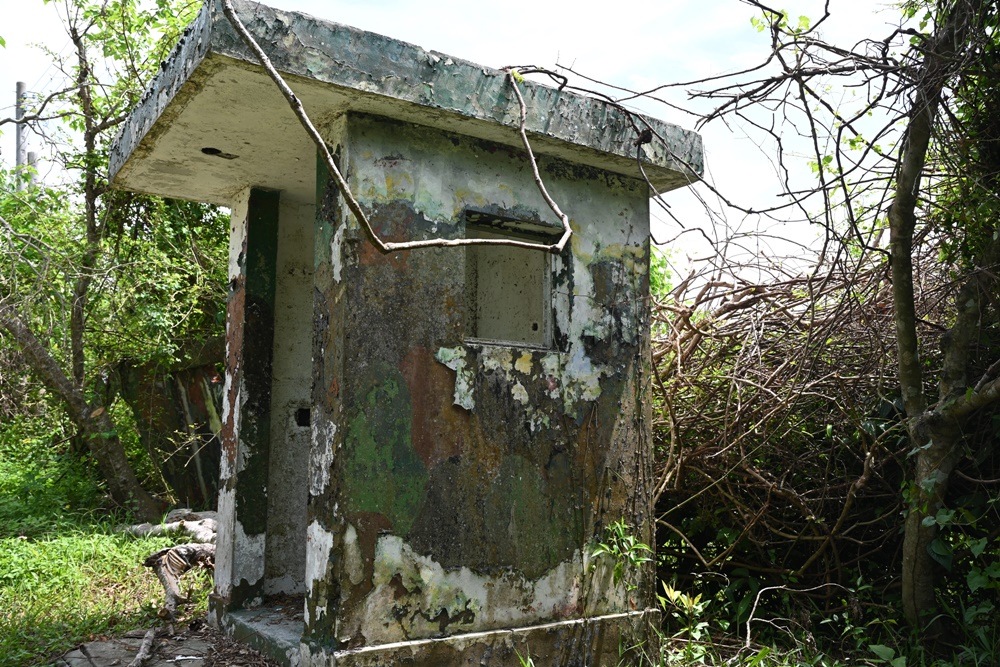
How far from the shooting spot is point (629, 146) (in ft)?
13.0

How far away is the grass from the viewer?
437cm

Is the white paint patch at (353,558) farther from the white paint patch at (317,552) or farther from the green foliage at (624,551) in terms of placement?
the green foliage at (624,551)

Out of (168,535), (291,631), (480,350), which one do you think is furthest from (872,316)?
(168,535)

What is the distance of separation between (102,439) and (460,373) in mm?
5716

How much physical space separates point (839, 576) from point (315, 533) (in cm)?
288

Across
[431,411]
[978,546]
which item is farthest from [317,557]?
[978,546]

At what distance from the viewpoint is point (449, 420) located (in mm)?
3451

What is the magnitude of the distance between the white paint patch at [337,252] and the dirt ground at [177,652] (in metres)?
1.81

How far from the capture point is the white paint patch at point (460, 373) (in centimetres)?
346

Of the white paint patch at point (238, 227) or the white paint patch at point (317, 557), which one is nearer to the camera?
the white paint patch at point (317, 557)

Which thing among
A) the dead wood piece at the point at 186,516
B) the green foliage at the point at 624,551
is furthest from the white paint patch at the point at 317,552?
the dead wood piece at the point at 186,516

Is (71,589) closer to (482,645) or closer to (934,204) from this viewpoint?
(482,645)

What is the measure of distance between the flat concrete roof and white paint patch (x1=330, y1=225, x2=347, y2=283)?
0.52 metres

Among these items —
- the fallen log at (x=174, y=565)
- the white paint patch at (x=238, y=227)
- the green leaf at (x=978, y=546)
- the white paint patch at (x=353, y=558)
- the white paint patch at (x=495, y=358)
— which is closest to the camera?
the white paint patch at (x=353, y=558)
